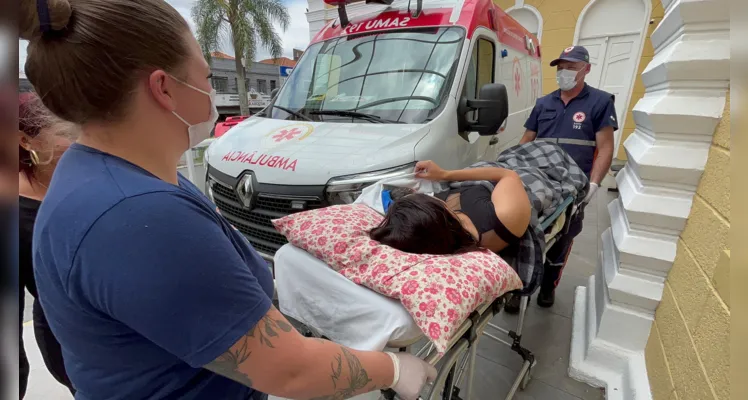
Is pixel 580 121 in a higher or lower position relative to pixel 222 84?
lower

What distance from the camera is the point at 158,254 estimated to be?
1.90 ft

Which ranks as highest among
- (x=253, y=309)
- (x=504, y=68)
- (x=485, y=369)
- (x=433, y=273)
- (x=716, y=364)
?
(x=504, y=68)

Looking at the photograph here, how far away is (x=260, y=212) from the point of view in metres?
2.39

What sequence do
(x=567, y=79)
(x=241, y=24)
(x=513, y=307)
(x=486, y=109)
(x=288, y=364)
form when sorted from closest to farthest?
(x=288, y=364)
(x=486, y=109)
(x=513, y=307)
(x=567, y=79)
(x=241, y=24)

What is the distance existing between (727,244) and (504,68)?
275 centimetres

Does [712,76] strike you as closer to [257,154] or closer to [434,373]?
[434,373]

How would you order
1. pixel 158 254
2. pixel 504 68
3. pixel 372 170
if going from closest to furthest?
pixel 158 254 < pixel 372 170 < pixel 504 68

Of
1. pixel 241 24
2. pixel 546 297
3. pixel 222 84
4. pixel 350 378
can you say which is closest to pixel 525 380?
pixel 546 297

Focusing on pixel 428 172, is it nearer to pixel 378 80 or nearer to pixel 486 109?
pixel 486 109

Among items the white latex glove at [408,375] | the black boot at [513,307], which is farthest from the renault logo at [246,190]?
the black boot at [513,307]

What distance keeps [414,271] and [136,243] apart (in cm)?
76

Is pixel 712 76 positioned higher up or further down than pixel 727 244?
higher up

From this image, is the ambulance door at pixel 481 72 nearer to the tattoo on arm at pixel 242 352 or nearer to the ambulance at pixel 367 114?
the ambulance at pixel 367 114

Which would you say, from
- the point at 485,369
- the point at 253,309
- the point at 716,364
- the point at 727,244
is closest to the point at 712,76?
the point at 727,244
